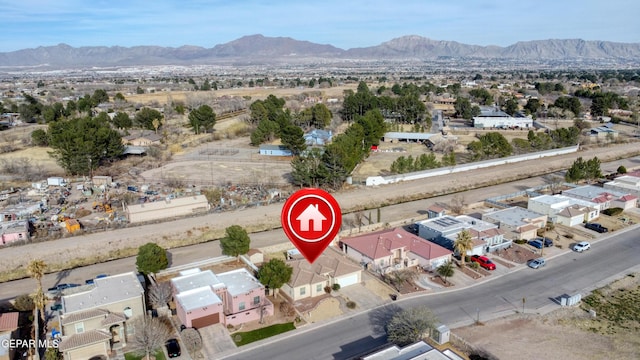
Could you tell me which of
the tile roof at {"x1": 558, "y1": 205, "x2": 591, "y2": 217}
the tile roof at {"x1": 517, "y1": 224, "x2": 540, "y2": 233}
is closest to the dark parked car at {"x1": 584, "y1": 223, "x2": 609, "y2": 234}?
the tile roof at {"x1": 558, "y1": 205, "x2": 591, "y2": 217}

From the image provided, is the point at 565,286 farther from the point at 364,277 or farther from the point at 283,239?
the point at 283,239

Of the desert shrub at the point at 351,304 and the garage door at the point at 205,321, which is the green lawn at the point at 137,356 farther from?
the desert shrub at the point at 351,304

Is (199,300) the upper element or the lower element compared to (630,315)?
upper

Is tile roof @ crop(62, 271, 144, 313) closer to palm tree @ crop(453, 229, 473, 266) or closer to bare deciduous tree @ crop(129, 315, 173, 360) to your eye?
bare deciduous tree @ crop(129, 315, 173, 360)

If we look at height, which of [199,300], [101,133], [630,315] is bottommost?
[630,315]

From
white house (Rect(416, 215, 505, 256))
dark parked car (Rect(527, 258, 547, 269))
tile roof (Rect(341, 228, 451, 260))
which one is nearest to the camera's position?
tile roof (Rect(341, 228, 451, 260))

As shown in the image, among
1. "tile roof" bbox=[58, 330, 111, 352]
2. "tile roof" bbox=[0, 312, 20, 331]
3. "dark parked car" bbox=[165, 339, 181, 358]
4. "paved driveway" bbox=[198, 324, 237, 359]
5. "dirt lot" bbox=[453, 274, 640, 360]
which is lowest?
"dirt lot" bbox=[453, 274, 640, 360]

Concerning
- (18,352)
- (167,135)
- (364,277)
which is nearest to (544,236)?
(364,277)
